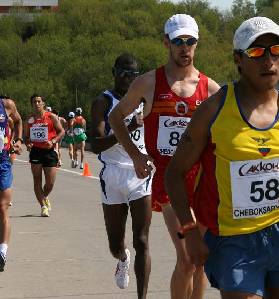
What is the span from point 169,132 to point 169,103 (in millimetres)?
202

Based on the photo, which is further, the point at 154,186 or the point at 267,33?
the point at 154,186

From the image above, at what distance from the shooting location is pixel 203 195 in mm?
4984

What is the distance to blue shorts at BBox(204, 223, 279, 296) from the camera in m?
4.73

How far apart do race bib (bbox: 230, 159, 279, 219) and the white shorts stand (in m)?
3.38

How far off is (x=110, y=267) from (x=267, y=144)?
208 inches

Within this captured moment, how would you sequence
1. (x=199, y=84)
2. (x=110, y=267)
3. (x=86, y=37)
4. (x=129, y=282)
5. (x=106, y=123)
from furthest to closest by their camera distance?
(x=86, y=37), (x=110, y=267), (x=129, y=282), (x=106, y=123), (x=199, y=84)

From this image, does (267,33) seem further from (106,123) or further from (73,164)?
(73,164)

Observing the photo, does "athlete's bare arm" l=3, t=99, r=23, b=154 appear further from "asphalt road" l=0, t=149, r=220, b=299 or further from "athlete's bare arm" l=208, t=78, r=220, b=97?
"athlete's bare arm" l=208, t=78, r=220, b=97

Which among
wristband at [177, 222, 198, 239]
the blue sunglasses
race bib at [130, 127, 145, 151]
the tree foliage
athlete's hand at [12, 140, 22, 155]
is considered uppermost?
the blue sunglasses

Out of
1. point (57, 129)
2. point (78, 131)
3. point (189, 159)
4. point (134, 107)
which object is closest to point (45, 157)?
point (57, 129)

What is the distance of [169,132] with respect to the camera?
6.95 metres

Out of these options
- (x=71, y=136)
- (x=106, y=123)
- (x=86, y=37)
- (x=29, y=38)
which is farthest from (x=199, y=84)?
(x=29, y=38)

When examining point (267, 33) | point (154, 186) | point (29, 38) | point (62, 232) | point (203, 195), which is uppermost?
point (267, 33)

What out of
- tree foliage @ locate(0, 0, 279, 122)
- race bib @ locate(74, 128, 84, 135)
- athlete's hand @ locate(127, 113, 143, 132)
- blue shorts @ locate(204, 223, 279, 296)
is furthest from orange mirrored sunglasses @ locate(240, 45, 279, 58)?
tree foliage @ locate(0, 0, 279, 122)
